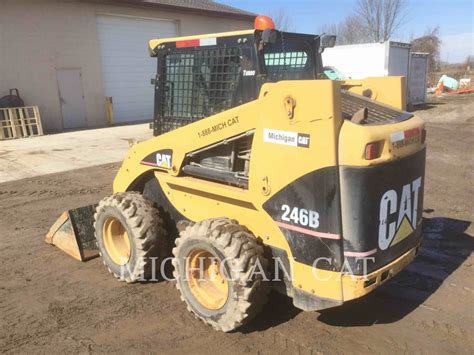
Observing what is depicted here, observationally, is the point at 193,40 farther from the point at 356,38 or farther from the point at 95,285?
the point at 356,38

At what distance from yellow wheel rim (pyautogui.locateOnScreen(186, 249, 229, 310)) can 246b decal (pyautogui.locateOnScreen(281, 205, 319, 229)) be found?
73cm

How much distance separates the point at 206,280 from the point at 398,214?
1.61 meters

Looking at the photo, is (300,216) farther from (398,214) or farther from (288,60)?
(288,60)

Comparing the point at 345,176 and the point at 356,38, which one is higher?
the point at 356,38

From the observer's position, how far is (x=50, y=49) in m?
15.4

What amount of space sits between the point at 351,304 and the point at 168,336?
1596 mm

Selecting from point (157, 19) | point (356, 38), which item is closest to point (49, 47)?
point (157, 19)

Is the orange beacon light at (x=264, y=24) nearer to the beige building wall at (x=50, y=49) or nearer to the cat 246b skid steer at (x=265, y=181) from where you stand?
the cat 246b skid steer at (x=265, y=181)

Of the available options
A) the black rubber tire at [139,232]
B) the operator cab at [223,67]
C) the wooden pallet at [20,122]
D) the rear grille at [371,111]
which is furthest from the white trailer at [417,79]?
the black rubber tire at [139,232]

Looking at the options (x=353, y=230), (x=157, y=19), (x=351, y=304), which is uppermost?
(x=157, y=19)

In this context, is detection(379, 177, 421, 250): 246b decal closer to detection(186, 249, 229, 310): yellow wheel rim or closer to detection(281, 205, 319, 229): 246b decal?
detection(281, 205, 319, 229): 246b decal

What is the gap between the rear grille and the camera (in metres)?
3.17

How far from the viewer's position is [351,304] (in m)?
3.92

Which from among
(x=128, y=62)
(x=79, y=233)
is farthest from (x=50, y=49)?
(x=79, y=233)
